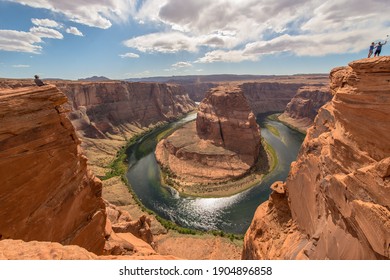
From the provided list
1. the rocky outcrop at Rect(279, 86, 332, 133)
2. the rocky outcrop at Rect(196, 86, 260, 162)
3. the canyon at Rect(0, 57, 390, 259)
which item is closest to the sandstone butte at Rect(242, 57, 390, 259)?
the canyon at Rect(0, 57, 390, 259)

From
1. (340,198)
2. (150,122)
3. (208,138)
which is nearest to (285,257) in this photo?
(340,198)

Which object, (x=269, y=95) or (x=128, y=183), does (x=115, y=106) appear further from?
(x=269, y=95)

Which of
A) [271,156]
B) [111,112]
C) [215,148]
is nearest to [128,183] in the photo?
[215,148]

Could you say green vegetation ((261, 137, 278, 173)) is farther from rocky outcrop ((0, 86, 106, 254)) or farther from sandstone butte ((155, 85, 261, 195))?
rocky outcrop ((0, 86, 106, 254))

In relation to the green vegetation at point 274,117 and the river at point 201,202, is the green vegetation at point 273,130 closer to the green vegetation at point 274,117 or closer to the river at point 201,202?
the green vegetation at point 274,117

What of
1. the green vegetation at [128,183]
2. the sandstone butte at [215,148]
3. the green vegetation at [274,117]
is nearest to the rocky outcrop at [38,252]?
the green vegetation at [128,183]
